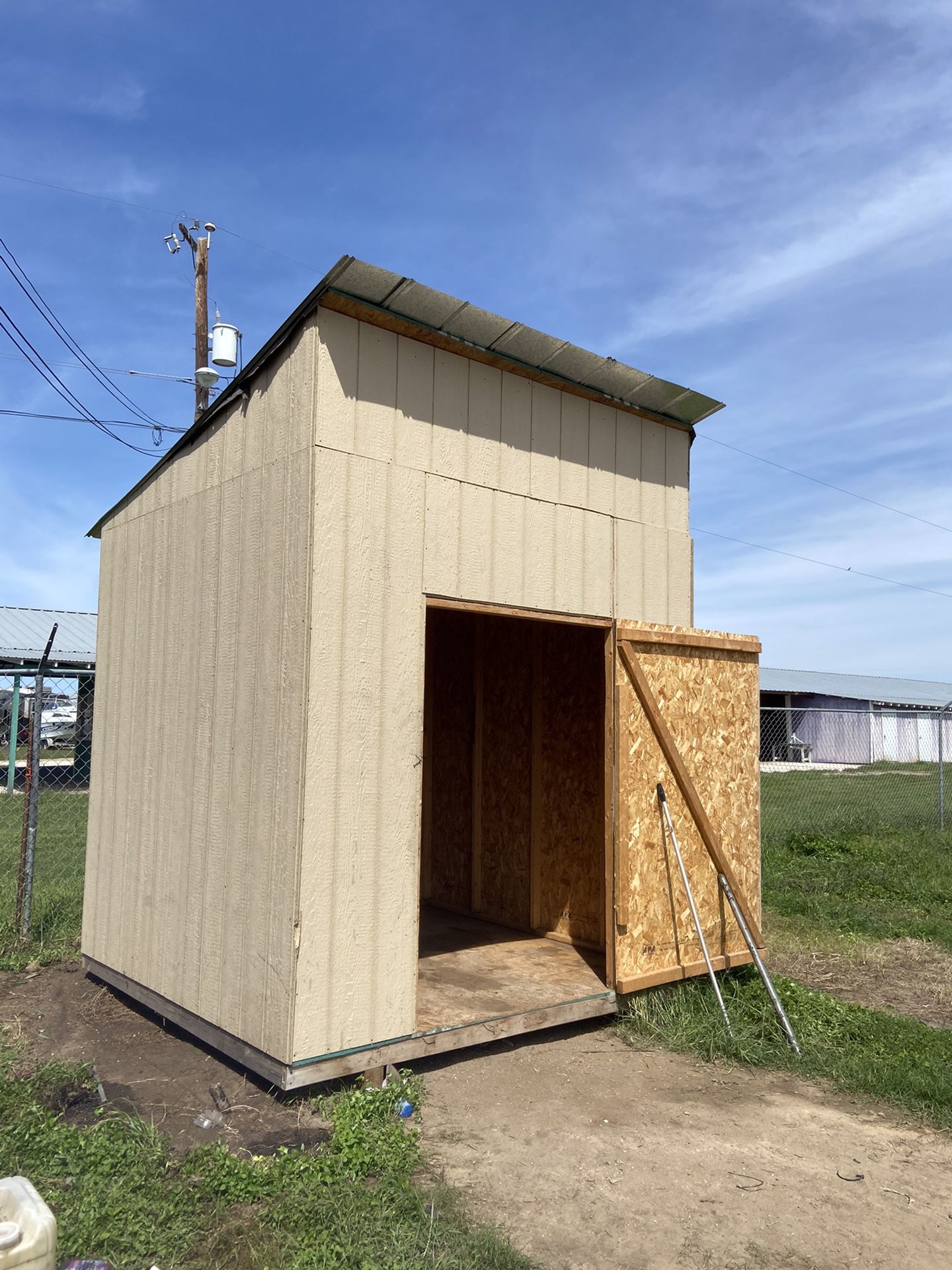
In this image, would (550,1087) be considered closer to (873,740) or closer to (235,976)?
(235,976)

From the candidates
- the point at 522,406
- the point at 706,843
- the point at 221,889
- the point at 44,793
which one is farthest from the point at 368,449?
the point at 44,793

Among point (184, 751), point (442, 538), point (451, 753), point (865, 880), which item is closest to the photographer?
point (442, 538)

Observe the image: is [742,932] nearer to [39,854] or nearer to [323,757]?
[323,757]

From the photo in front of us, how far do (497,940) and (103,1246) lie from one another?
4.20m

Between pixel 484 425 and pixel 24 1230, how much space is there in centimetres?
396

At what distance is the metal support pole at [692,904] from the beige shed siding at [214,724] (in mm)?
2370

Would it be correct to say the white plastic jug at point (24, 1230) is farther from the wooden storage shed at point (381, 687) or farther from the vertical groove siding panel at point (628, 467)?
the vertical groove siding panel at point (628, 467)

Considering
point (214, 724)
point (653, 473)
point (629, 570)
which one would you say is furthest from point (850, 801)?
point (214, 724)

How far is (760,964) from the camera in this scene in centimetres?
548

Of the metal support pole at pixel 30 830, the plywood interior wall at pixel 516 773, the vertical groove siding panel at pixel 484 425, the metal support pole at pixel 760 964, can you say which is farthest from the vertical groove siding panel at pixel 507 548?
the metal support pole at pixel 30 830

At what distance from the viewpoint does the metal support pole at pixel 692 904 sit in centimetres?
539

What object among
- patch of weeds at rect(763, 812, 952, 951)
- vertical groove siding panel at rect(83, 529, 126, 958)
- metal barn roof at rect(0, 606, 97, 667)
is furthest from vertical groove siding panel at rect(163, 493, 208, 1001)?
metal barn roof at rect(0, 606, 97, 667)

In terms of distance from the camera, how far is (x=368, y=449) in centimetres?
460

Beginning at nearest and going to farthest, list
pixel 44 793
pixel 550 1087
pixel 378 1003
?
pixel 378 1003
pixel 550 1087
pixel 44 793
